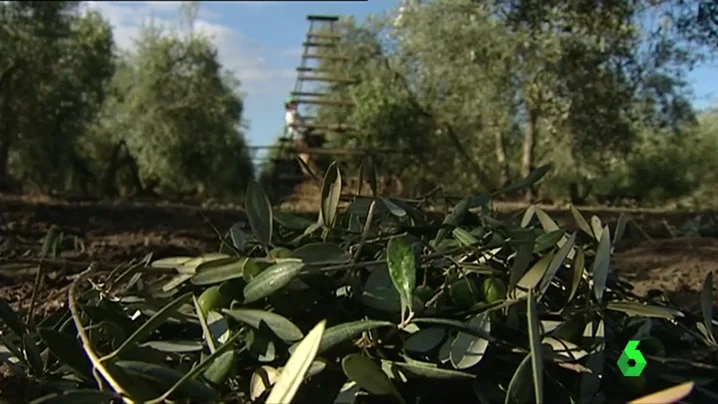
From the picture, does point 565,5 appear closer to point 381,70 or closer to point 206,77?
point 381,70

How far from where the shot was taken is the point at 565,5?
343cm

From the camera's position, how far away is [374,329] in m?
0.88

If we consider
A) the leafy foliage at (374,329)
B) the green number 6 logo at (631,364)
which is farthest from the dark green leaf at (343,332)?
the green number 6 logo at (631,364)

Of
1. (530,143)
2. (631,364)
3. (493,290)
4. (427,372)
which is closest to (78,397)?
(427,372)

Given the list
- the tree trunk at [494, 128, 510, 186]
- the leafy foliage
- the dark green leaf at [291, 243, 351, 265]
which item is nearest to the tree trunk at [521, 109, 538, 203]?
the tree trunk at [494, 128, 510, 186]

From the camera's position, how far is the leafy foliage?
2.66 ft

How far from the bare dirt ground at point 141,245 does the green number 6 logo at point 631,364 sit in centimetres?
66

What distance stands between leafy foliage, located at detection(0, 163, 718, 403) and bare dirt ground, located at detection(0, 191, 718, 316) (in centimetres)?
31

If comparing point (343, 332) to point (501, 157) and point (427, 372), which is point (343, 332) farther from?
point (501, 157)

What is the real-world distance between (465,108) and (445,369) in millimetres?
10046

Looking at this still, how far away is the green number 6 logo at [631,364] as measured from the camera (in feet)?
2.95

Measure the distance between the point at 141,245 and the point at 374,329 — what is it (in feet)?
8.68

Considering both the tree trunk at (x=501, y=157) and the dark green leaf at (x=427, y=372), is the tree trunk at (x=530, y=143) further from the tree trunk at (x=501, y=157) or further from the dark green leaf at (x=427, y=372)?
the dark green leaf at (x=427, y=372)

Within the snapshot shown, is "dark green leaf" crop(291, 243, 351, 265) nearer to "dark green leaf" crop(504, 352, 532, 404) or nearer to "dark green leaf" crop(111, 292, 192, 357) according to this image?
"dark green leaf" crop(111, 292, 192, 357)
